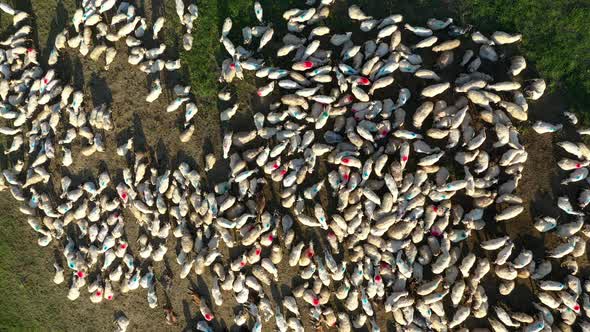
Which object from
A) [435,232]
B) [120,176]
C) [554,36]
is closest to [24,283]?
[120,176]

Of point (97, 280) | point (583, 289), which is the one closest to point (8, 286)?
point (97, 280)

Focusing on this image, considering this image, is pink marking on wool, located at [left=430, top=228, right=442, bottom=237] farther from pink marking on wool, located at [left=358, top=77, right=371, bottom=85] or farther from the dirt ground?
pink marking on wool, located at [left=358, top=77, right=371, bottom=85]

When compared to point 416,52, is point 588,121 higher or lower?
lower

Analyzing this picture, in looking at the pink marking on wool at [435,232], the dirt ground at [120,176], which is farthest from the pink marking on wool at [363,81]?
the pink marking on wool at [435,232]

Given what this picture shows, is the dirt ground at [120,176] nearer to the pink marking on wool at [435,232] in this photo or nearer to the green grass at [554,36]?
the green grass at [554,36]

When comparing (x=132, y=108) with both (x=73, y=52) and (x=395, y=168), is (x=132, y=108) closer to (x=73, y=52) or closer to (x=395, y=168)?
(x=73, y=52)

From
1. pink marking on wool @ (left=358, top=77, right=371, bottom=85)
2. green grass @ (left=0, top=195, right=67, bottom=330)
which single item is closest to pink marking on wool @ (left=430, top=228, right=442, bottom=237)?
pink marking on wool @ (left=358, top=77, right=371, bottom=85)

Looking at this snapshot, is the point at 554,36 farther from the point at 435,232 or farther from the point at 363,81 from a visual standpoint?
the point at 435,232
